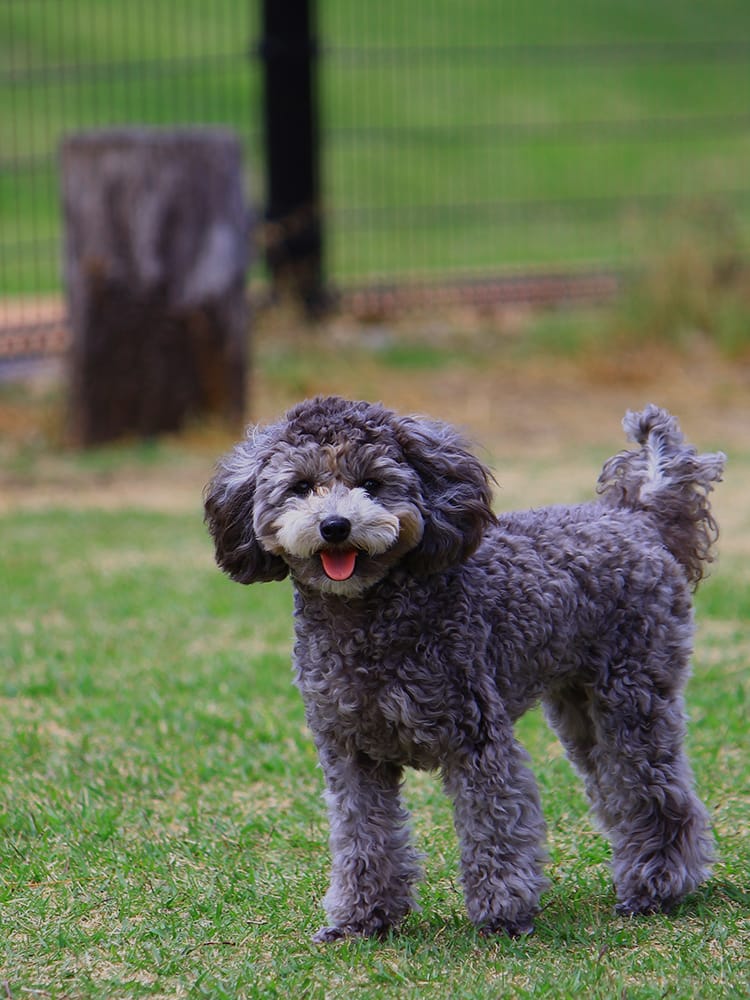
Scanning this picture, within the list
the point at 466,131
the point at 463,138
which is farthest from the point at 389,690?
the point at 466,131

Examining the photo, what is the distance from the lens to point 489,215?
16266 millimetres

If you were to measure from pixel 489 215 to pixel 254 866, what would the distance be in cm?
1222

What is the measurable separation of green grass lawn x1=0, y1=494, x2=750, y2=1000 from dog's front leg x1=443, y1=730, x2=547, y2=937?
0.09 m

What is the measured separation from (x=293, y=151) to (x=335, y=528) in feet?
36.3

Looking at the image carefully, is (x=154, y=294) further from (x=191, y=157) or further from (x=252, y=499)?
(x=252, y=499)

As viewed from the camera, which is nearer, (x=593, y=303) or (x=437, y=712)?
(x=437, y=712)

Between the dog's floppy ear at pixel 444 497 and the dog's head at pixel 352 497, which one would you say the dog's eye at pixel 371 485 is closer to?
the dog's head at pixel 352 497

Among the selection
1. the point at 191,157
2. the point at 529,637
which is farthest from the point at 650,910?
the point at 191,157

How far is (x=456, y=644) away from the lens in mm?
4086

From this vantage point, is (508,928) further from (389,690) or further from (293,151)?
(293,151)

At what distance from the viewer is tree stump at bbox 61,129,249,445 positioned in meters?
10.3

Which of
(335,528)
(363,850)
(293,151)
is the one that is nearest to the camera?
(335,528)

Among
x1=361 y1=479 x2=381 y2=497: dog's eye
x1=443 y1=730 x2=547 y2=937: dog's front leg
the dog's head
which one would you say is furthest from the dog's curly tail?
x1=361 y1=479 x2=381 y2=497: dog's eye

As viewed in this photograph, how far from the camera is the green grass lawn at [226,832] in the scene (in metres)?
3.96
